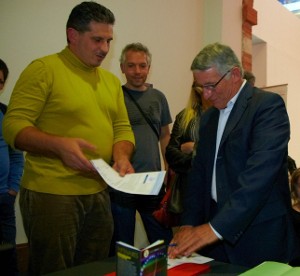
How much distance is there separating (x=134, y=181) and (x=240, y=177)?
1.33 feet

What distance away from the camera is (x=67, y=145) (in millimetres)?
1416

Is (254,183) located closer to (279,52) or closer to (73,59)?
(73,59)

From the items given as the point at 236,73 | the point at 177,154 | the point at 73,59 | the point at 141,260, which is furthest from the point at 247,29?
the point at 141,260

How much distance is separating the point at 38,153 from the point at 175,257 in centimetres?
66

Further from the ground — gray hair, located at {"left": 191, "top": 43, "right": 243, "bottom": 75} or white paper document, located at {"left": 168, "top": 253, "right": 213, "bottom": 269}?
gray hair, located at {"left": 191, "top": 43, "right": 243, "bottom": 75}

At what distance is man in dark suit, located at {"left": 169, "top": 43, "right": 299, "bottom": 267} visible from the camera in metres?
1.43

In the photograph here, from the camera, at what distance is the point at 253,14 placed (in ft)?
14.1

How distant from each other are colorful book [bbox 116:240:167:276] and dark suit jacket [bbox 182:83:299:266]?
39 centimetres

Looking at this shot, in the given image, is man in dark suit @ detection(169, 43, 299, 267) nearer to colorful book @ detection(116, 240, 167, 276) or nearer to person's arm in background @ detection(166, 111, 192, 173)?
colorful book @ detection(116, 240, 167, 276)

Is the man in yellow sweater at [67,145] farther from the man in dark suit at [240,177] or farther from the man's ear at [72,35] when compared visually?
the man in dark suit at [240,177]

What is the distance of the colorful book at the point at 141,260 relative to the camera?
3.35 feet

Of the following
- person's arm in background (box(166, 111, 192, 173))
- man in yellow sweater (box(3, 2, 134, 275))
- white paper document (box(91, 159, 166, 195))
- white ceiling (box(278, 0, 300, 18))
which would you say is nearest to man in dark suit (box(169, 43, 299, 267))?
white paper document (box(91, 159, 166, 195))

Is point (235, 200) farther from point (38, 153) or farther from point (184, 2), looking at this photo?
point (184, 2)

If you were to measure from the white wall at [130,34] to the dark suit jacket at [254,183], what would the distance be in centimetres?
180
